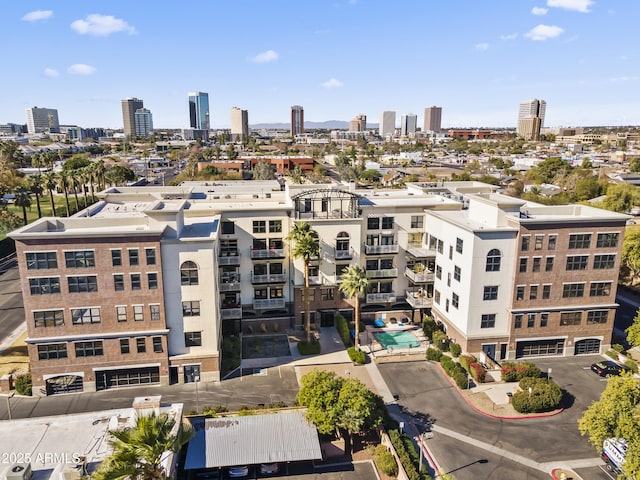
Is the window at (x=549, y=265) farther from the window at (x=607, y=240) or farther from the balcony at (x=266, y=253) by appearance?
the balcony at (x=266, y=253)

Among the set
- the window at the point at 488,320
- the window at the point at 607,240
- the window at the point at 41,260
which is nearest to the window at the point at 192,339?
the window at the point at 41,260

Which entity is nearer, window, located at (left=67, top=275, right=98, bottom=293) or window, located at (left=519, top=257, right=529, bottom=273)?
window, located at (left=67, top=275, right=98, bottom=293)

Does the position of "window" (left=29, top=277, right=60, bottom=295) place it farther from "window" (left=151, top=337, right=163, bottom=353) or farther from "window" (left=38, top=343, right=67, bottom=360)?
"window" (left=151, top=337, right=163, bottom=353)

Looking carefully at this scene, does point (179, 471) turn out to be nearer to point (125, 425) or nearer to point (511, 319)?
point (125, 425)

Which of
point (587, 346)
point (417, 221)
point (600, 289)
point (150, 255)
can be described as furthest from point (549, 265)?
point (150, 255)

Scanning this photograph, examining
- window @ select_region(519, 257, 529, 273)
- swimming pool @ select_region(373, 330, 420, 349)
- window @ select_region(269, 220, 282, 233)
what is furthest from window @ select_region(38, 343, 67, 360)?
window @ select_region(519, 257, 529, 273)

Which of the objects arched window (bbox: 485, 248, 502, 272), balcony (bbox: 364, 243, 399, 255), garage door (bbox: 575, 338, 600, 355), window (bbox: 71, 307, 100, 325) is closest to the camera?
window (bbox: 71, 307, 100, 325)

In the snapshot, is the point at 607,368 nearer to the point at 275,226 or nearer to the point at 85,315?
the point at 275,226
